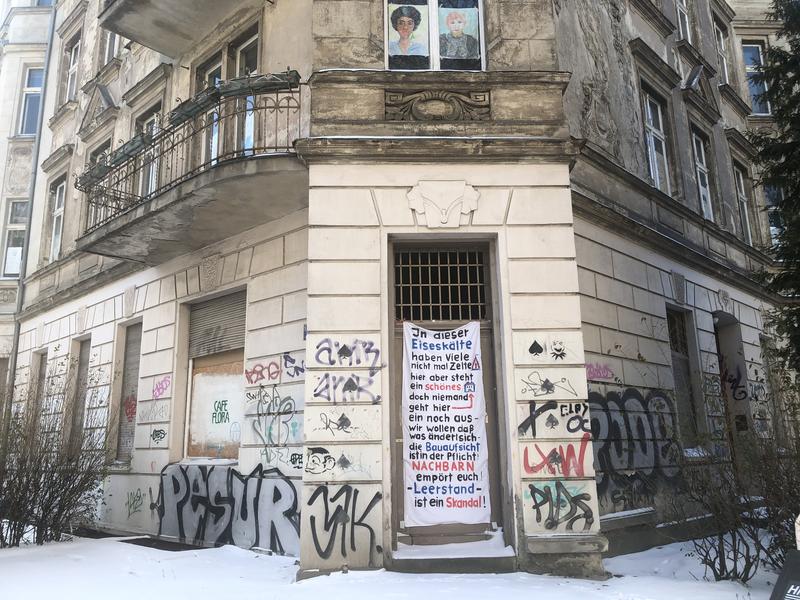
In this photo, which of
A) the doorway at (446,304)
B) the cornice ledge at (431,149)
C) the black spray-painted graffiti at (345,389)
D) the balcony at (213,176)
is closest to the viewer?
the black spray-painted graffiti at (345,389)

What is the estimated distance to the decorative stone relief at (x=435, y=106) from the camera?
7.19m

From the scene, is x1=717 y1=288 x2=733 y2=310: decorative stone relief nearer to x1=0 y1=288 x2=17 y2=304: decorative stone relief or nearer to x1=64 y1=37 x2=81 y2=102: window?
x1=64 y1=37 x2=81 y2=102: window

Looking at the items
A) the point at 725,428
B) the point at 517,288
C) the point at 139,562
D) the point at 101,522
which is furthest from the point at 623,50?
the point at 101,522

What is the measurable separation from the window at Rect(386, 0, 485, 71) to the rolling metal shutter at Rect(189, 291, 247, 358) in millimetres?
3952

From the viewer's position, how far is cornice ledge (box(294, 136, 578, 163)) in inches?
270

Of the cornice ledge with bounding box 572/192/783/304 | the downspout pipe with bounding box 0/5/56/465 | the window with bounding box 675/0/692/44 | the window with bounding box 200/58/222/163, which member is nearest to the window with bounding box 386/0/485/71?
the cornice ledge with bounding box 572/192/783/304

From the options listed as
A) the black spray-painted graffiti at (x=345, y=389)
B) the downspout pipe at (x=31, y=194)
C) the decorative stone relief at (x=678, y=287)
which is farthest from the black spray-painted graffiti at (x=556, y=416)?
the downspout pipe at (x=31, y=194)

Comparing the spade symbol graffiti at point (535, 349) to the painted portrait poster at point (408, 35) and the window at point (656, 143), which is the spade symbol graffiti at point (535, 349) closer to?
the painted portrait poster at point (408, 35)

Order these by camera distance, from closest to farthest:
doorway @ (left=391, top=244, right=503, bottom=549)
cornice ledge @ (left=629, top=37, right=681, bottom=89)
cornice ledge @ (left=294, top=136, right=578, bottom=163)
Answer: doorway @ (left=391, top=244, right=503, bottom=549)
cornice ledge @ (left=294, top=136, right=578, bottom=163)
cornice ledge @ (left=629, top=37, right=681, bottom=89)

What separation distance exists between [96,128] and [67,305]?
3.81 meters

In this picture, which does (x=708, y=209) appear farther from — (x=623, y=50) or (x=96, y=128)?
(x=96, y=128)

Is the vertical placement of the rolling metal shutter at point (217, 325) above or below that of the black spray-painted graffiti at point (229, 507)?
above

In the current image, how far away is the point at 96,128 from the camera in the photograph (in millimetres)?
13609

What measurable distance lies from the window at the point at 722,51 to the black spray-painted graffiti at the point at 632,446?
30.8 ft
